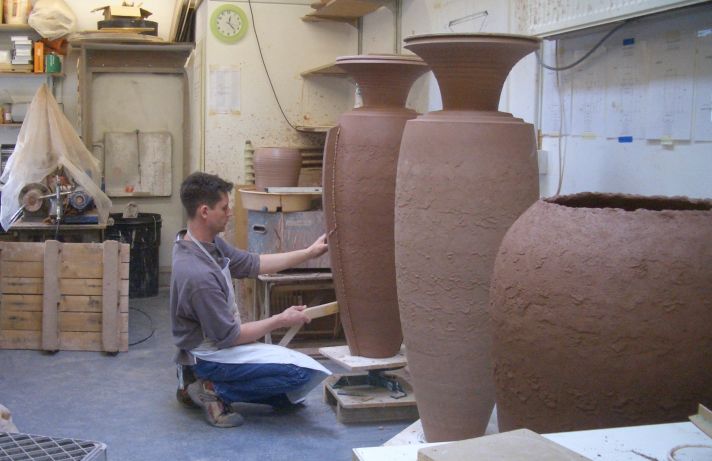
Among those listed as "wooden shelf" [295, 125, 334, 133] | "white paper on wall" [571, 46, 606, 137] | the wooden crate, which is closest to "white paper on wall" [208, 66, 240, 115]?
"wooden shelf" [295, 125, 334, 133]

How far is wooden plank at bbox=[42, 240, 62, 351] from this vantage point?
4707 mm

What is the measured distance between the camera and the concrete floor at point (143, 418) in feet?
10.8

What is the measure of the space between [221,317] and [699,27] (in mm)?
2156

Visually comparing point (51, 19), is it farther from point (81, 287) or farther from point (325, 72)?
point (81, 287)

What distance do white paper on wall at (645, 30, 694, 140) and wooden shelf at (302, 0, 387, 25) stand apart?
250 centimetres

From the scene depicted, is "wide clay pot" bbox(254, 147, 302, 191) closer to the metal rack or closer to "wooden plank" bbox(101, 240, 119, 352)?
"wooden plank" bbox(101, 240, 119, 352)

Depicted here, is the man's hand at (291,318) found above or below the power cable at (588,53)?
below

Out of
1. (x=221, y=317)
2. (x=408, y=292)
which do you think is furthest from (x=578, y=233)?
(x=221, y=317)

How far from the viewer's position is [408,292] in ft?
8.35

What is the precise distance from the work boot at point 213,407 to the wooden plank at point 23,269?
1632mm

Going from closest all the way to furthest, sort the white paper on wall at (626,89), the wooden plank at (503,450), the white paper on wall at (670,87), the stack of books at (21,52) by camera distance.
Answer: the wooden plank at (503,450), the white paper on wall at (670,87), the white paper on wall at (626,89), the stack of books at (21,52)

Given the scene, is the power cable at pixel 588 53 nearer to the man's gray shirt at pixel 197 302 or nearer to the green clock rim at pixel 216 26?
the man's gray shirt at pixel 197 302

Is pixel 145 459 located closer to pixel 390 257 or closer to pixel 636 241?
pixel 390 257

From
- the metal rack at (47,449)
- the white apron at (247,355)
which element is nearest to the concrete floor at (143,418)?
the white apron at (247,355)
